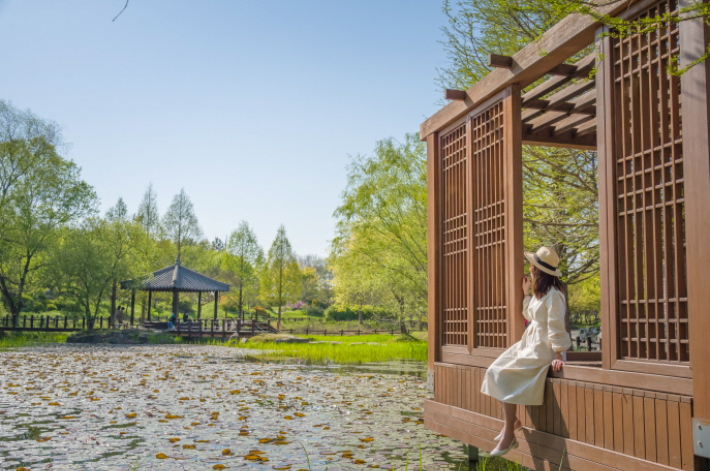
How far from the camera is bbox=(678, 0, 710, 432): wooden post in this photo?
9.96 feet

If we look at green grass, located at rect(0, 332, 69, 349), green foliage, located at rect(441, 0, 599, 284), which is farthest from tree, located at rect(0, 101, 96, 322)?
green foliage, located at rect(441, 0, 599, 284)

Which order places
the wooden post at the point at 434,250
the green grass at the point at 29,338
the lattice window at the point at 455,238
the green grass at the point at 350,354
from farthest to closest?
the green grass at the point at 29,338
the green grass at the point at 350,354
the wooden post at the point at 434,250
the lattice window at the point at 455,238

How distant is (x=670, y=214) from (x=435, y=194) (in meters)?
3.03

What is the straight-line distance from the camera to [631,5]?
12.1 feet

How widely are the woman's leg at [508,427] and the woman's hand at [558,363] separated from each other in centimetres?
43

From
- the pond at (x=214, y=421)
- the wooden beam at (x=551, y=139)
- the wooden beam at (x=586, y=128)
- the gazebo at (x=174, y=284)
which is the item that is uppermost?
the wooden beam at (x=586, y=128)

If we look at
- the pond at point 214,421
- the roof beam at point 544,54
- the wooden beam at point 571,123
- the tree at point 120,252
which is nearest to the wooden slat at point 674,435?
the pond at point 214,421

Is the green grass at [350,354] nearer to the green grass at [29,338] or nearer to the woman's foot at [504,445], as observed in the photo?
the green grass at [29,338]

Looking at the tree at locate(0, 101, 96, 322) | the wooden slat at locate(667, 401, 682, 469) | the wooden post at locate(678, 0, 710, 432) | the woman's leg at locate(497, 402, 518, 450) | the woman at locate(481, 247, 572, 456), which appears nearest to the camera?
the wooden post at locate(678, 0, 710, 432)

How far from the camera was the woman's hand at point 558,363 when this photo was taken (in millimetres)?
4137

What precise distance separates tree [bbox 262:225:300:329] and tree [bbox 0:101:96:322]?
10.6 metres

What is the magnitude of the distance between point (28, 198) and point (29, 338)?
20.8ft

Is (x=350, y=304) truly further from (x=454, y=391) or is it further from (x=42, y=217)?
(x=454, y=391)

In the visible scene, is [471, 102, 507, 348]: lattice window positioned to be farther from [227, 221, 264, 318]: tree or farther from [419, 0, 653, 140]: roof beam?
[227, 221, 264, 318]: tree
